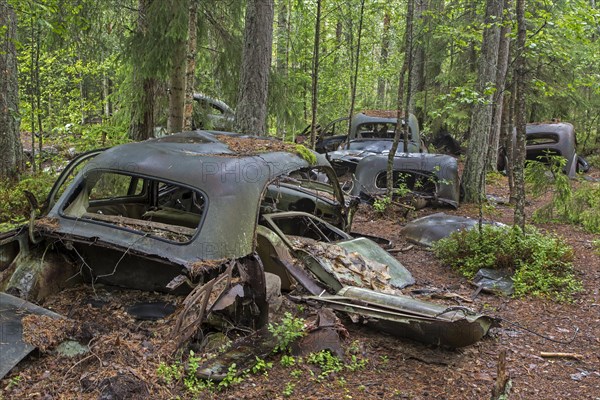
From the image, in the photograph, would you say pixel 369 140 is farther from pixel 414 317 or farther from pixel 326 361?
pixel 326 361

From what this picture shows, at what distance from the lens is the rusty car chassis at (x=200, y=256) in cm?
344

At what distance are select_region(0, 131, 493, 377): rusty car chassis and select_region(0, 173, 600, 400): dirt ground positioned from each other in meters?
0.17

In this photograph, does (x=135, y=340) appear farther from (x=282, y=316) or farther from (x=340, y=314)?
(x=340, y=314)

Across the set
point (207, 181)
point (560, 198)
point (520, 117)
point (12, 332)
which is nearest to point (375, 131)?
→ point (560, 198)

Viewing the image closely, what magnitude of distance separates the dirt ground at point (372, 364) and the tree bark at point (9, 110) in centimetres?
629

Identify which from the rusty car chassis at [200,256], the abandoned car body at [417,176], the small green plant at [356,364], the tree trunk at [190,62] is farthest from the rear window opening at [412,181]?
the small green plant at [356,364]

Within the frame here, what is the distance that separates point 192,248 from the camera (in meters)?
3.60

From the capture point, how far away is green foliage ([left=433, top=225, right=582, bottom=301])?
5889 mm

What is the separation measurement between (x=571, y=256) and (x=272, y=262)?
4.24 metres

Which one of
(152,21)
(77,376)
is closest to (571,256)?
(77,376)

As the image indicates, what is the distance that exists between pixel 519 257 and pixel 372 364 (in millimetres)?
3557

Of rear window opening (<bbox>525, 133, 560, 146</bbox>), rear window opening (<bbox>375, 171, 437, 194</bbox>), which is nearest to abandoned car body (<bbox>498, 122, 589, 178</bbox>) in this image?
rear window opening (<bbox>525, 133, 560, 146</bbox>)

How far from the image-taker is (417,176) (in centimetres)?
1048

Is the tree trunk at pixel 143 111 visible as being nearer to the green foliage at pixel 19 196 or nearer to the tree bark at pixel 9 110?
the green foliage at pixel 19 196
